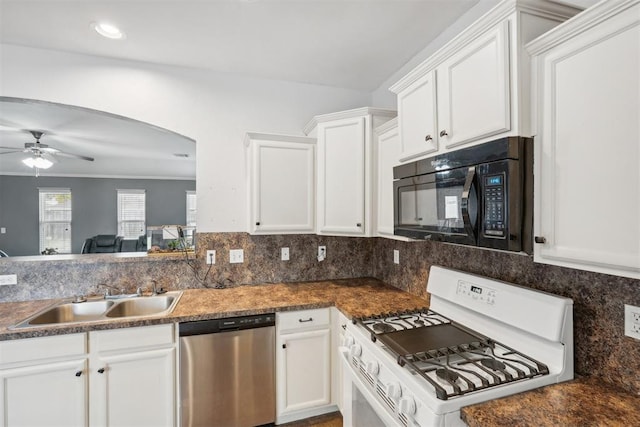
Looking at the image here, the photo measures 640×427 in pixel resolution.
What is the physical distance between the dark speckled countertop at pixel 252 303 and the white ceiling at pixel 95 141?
1.36m

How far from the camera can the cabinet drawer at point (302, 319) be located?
202cm

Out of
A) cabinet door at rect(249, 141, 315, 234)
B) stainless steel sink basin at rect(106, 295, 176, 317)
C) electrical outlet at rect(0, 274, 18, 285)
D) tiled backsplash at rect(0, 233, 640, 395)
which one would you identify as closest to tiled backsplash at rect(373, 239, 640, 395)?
tiled backsplash at rect(0, 233, 640, 395)

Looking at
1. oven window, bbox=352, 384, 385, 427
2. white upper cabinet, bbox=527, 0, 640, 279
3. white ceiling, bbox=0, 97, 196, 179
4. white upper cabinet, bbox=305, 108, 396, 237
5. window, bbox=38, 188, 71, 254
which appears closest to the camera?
white upper cabinet, bbox=527, 0, 640, 279

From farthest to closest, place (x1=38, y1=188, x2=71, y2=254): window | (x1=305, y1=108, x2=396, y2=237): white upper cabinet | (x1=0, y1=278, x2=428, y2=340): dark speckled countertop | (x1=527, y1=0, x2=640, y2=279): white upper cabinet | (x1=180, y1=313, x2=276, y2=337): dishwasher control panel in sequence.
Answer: (x1=38, y1=188, x2=71, y2=254): window → (x1=305, y1=108, x2=396, y2=237): white upper cabinet → (x1=180, y1=313, x2=276, y2=337): dishwasher control panel → (x1=0, y1=278, x2=428, y2=340): dark speckled countertop → (x1=527, y1=0, x2=640, y2=279): white upper cabinet

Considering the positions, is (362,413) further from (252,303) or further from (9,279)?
(9,279)

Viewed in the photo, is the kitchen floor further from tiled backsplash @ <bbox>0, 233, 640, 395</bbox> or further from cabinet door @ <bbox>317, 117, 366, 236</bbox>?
cabinet door @ <bbox>317, 117, 366, 236</bbox>

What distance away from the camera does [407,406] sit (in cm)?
108

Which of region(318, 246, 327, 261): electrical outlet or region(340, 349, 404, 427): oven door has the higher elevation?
region(318, 246, 327, 261): electrical outlet

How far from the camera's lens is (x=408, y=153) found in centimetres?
168

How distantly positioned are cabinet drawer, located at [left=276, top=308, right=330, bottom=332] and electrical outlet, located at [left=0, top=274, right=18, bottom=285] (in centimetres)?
188

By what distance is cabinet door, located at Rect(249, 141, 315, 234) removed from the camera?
228 centimetres

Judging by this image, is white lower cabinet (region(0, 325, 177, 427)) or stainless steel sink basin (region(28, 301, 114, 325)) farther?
stainless steel sink basin (region(28, 301, 114, 325))

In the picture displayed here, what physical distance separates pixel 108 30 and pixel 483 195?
7.86ft

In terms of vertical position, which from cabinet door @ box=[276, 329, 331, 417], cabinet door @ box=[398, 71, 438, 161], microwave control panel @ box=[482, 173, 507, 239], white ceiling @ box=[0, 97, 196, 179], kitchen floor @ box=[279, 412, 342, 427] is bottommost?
kitchen floor @ box=[279, 412, 342, 427]
